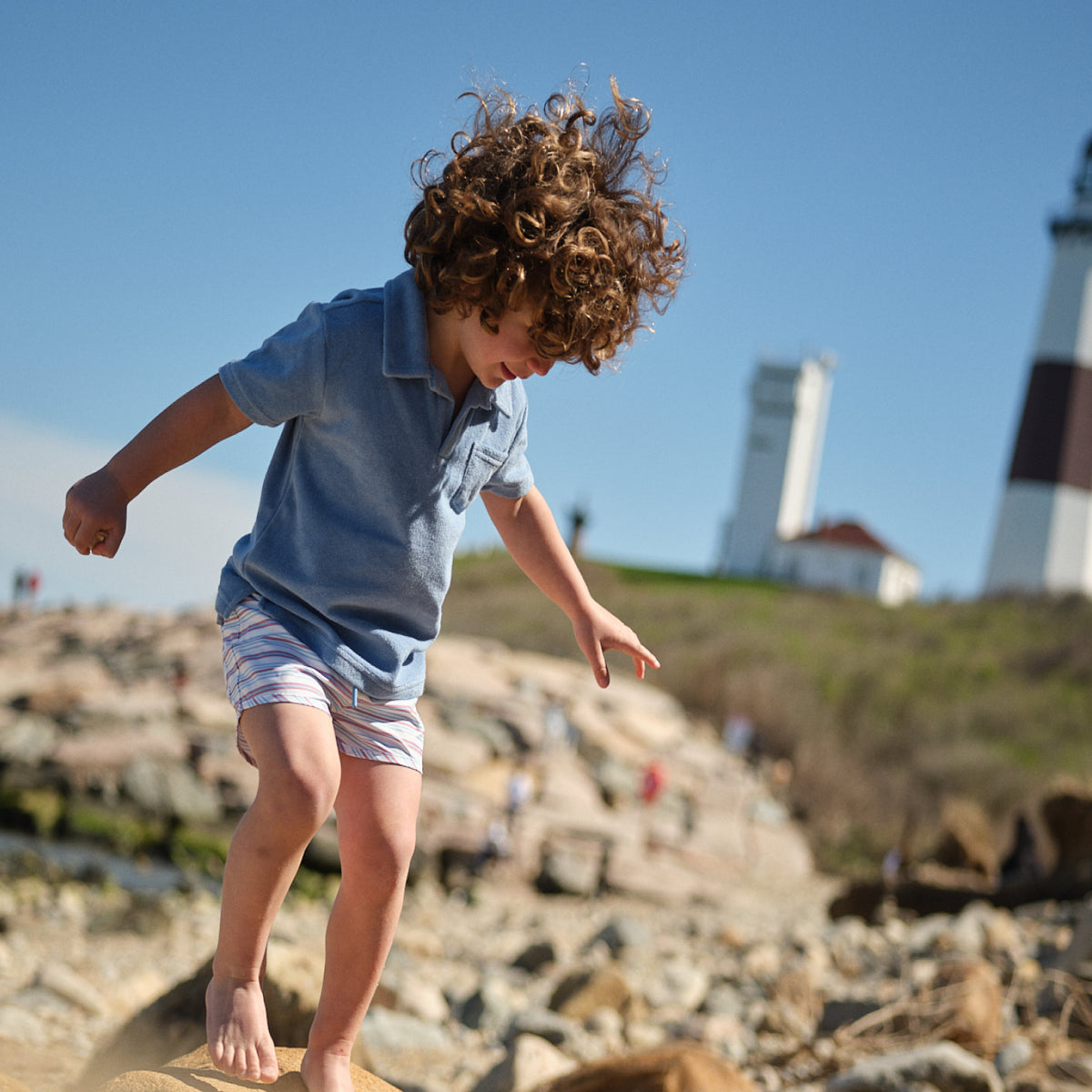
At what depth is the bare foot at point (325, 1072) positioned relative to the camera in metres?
2.23

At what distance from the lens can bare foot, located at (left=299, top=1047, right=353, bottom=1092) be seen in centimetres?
223

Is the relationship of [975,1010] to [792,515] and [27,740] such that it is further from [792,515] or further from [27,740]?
[792,515]

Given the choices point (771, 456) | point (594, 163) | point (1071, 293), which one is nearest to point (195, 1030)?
point (594, 163)

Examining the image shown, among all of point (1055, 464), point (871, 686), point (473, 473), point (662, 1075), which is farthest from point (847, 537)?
point (473, 473)

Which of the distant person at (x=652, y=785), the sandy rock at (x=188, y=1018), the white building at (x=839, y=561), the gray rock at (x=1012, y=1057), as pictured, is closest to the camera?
the sandy rock at (x=188, y=1018)

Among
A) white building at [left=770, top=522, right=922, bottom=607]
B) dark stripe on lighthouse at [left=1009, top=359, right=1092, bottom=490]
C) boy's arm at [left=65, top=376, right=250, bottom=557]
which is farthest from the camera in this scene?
white building at [left=770, top=522, right=922, bottom=607]

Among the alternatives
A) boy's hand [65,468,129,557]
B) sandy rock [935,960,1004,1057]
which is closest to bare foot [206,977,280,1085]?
boy's hand [65,468,129,557]

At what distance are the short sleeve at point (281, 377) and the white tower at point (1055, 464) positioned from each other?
3485cm

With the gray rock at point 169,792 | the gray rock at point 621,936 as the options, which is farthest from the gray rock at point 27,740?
the gray rock at point 621,936

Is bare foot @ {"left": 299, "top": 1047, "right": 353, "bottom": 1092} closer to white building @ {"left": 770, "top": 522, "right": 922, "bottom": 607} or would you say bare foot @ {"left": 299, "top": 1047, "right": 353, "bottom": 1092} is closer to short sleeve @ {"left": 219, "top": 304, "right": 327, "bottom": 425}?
short sleeve @ {"left": 219, "top": 304, "right": 327, "bottom": 425}

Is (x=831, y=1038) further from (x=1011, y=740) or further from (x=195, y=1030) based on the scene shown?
(x=1011, y=740)

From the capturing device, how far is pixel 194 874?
10406mm

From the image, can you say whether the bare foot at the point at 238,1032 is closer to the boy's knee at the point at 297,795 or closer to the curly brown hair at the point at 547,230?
the boy's knee at the point at 297,795

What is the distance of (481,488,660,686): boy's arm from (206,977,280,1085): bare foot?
977 mm
